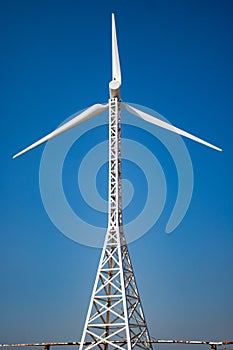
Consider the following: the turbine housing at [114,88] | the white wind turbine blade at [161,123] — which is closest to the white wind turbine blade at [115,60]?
the turbine housing at [114,88]

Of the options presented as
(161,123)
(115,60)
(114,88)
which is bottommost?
(161,123)

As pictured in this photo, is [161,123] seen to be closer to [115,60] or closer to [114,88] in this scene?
[114,88]

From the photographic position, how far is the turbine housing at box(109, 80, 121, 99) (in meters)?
33.9

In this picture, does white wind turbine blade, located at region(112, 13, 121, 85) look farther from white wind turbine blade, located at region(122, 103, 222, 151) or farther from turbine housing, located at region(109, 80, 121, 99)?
white wind turbine blade, located at region(122, 103, 222, 151)

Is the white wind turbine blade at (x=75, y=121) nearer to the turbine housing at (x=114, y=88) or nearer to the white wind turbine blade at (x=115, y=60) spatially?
the turbine housing at (x=114, y=88)

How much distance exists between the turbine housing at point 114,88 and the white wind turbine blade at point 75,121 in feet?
3.45

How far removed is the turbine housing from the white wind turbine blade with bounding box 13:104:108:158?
1.05 meters

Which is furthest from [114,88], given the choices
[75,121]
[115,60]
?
[75,121]

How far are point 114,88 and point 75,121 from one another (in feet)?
12.8

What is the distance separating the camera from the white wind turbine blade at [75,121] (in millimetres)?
33719

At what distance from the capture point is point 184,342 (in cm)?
3027

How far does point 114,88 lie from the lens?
3388 centimetres

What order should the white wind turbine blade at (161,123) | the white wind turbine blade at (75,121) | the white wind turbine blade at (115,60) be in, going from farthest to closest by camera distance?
the white wind turbine blade at (115,60), the white wind turbine blade at (75,121), the white wind turbine blade at (161,123)

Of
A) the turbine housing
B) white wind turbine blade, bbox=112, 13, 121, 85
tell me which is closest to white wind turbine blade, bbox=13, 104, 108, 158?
the turbine housing
